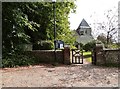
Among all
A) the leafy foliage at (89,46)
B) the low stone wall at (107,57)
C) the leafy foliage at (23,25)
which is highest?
the leafy foliage at (23,25)

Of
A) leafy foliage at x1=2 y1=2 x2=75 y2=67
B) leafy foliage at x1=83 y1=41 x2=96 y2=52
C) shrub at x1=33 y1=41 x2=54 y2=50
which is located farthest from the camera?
leafy foliage at x1=83 y1=41 x2=96 y2=52

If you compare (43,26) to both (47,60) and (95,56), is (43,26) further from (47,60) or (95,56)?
(95,56)

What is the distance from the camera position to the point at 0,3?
16.2 metres

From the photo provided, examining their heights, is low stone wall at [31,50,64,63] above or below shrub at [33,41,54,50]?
below

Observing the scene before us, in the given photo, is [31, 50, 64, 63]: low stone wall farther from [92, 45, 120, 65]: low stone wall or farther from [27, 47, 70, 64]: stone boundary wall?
[92, 45, 120, 65]: low stone wall

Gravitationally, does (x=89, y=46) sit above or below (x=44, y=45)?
below

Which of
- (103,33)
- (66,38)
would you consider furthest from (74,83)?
(103,33)

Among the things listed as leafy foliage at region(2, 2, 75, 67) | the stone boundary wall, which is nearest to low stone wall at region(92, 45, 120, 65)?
the stone boundary wall

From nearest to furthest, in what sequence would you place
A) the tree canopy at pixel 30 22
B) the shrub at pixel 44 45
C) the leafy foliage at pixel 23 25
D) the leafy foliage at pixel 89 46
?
the leafy foliage at pixel 23 25 → the tree canopy at pixel 30 22 → the shrub at pixel 44 45 → the leafy foliage at pixel 89 46

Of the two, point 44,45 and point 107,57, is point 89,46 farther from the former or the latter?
point 107,57

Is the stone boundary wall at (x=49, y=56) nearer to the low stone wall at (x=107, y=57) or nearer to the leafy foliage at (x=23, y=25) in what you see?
the leafy foliage at (x=23, y=25)

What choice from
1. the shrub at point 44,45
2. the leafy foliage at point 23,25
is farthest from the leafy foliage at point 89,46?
the shrub at point 44,45

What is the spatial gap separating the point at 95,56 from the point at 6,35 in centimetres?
659

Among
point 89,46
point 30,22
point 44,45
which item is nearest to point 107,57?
point 44,45
